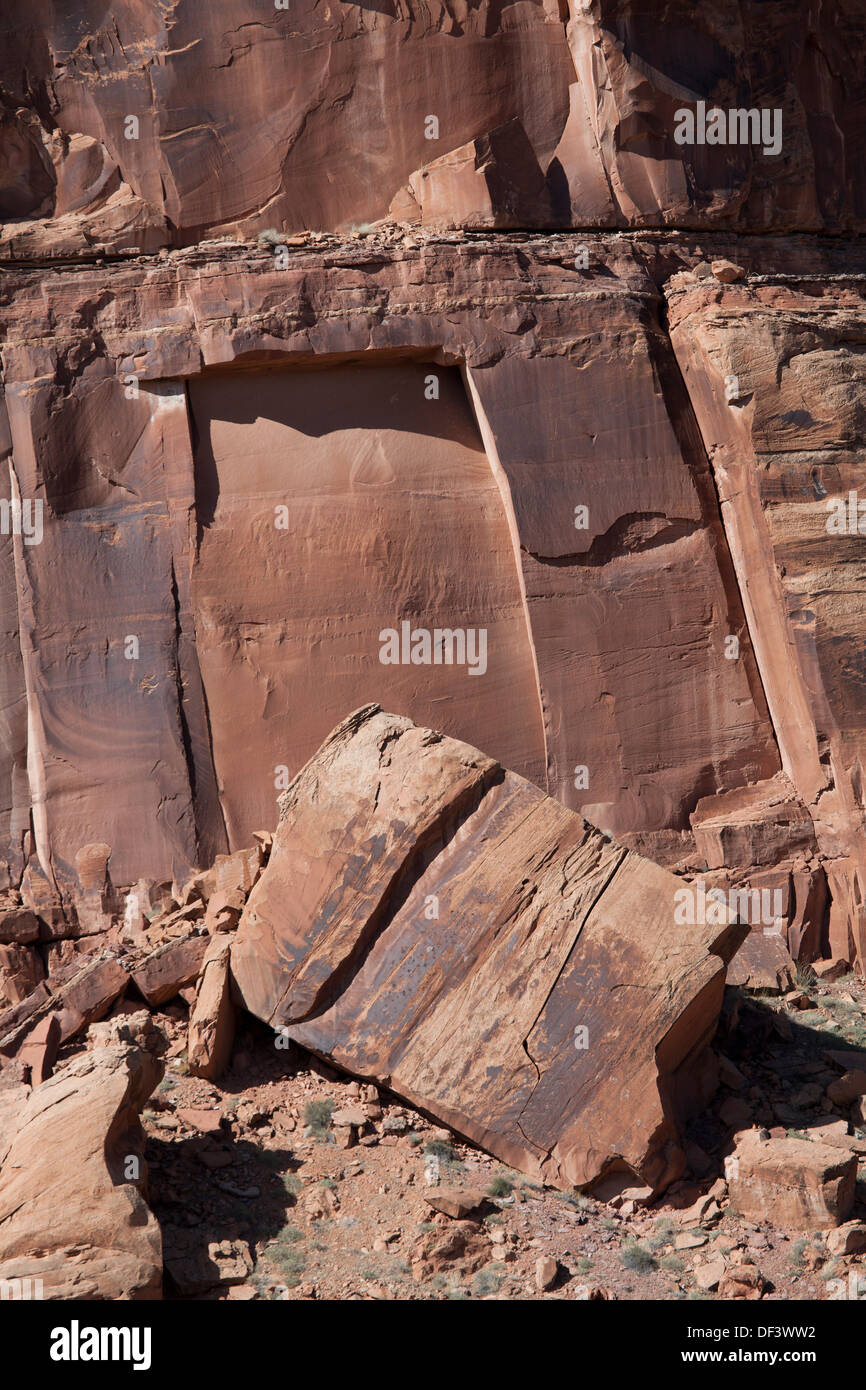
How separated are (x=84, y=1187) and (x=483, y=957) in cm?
265

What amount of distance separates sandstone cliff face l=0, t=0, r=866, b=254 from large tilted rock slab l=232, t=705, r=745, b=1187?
6399mm

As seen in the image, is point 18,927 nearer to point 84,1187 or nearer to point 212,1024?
point 212,1024

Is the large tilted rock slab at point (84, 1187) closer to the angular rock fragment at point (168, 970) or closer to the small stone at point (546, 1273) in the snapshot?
the angular rock fragment at point (168, 970)

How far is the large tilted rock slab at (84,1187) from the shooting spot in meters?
5.62

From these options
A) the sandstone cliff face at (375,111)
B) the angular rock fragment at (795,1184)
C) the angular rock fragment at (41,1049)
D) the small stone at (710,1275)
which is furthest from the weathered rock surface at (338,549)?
the small stone at (710,1275)

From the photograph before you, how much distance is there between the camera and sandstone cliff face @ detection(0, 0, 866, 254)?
1164 centimetres

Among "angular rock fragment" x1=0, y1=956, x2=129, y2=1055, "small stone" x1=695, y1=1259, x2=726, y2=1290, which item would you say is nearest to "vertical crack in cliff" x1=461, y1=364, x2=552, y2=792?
"angular rock fragment" x1=0, y1=956, x2=129, y2=1055

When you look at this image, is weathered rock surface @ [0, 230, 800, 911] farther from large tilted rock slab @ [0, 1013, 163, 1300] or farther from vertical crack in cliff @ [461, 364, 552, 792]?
large tilted rock slab @ [0, 1013, 163, 1300]

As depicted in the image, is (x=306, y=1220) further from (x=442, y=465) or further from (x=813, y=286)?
(x=813, y=286)

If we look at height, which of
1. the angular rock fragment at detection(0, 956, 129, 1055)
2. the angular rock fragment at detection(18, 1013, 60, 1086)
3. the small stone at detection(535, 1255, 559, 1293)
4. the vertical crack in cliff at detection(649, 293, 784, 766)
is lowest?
the small stone at detection(535, 1255, 559, 1293)

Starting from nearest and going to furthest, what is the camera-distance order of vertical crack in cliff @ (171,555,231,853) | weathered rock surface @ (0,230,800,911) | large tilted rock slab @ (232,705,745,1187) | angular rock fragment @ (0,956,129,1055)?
large tilted rock slab @ (232,705,745,1187)
angular rock fragment @ (0,956,129,1055)
vertical crack in cliff @ (171,555,231,853)
weathered rock surface @ (0,230,800,911)

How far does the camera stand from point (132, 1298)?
217 inches

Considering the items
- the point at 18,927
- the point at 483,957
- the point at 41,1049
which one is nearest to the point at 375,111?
the point at 18,927

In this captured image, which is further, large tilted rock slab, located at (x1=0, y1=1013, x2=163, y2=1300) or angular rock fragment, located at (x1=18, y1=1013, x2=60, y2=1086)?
angular rock fragment, located at (x1=18, y1=1013, x2=60, y2=1086)
